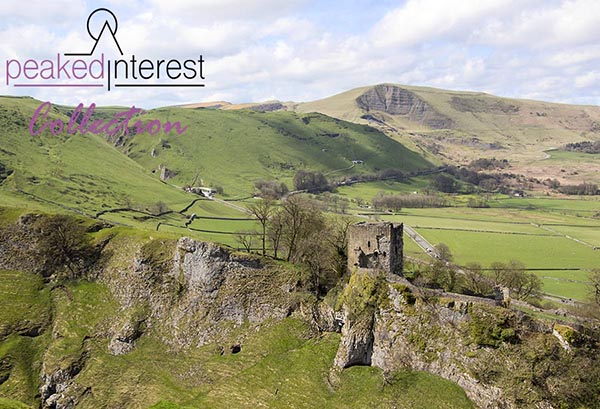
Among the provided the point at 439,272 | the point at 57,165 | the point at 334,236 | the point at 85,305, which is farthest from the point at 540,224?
the point at 57,165

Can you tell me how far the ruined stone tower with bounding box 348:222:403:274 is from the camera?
4838 centimetres

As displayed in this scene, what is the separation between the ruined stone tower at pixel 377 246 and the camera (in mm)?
48375

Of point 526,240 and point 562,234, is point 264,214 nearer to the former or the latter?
point 526,240

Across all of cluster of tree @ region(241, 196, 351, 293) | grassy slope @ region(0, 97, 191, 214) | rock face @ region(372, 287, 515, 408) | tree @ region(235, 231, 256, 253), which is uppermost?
grassy slope @ region(0, 97, 191, 214)

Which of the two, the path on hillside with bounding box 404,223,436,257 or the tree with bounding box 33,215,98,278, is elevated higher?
the tree with bounding box 33,215,98,278

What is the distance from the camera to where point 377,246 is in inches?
Answer: 1925

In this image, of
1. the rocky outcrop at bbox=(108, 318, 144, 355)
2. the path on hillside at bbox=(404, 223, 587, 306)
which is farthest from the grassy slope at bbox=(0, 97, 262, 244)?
the rocky outcrop at bbox=(108, 318, 144, 355)

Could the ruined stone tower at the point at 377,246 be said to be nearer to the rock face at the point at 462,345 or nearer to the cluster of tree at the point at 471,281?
the rock face at the point at 462,345

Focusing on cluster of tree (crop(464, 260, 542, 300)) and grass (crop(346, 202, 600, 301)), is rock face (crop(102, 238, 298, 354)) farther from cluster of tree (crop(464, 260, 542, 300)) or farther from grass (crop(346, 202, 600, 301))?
grass (crop(346, 202, 600, 301))

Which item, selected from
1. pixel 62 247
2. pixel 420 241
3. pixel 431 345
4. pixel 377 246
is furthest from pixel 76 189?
pixel 431 345

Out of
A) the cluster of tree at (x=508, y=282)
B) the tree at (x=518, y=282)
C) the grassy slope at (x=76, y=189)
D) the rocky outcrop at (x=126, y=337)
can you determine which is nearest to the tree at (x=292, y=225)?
the rocky outcrop at (x=126, y=337)

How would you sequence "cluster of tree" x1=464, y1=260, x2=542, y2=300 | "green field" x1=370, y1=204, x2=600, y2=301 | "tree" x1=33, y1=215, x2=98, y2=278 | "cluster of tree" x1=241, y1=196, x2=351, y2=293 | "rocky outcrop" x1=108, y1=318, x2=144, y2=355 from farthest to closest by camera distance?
"green field" x1=370, y1=204, x2=600, y2=301 < "cluster of tree" x1=464, y1=260, x2=542, y2=300 < "tree" x1=33, y1=215, x2=98, y2=278 < "rocky outcrop" x1=108, y1=318, x2=144, y2=355 < "cluster of tree" x1=241, y1=196, x2=351, y2=293

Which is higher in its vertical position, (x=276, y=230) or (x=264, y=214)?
(x=264, y=214)

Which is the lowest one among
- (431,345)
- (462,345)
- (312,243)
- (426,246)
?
(426,246)
